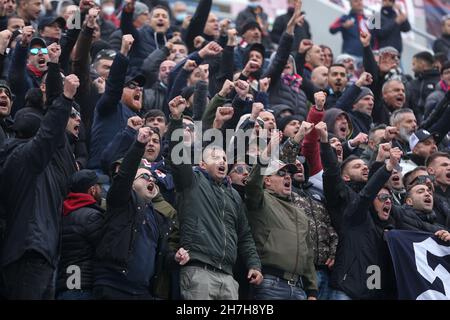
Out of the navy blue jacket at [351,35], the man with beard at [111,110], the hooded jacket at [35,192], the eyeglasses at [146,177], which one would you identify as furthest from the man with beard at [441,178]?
the navy blue jacket at [351,35]

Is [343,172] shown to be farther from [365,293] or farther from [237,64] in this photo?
[237,64]

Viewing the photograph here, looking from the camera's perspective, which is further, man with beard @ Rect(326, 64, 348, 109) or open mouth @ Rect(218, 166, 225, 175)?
man with beard @ Rect(326, 64, 348, 109)

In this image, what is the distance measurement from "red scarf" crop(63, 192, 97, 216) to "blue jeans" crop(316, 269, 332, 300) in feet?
8.37

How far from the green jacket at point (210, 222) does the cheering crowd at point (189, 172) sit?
0.04 ft

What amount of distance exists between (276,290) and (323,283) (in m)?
0.80

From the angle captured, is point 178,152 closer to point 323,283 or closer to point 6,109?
point 6,109

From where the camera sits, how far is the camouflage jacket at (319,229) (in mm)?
13094

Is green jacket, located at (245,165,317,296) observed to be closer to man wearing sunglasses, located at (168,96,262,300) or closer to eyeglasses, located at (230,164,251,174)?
man wearing sunglasses, located at (168,96,262,300)

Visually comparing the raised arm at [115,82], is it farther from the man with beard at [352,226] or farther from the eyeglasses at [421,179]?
the eyeglasses at [421,179]

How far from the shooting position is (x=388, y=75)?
18.3 m

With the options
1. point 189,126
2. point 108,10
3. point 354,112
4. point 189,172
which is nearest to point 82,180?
point 189,172

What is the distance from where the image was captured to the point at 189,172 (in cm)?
1217

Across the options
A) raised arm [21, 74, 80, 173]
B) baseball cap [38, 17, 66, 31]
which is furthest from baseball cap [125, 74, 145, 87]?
raised arm [21, 74, 80, 173]

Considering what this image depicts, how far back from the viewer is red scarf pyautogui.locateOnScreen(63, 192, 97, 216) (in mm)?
11727
